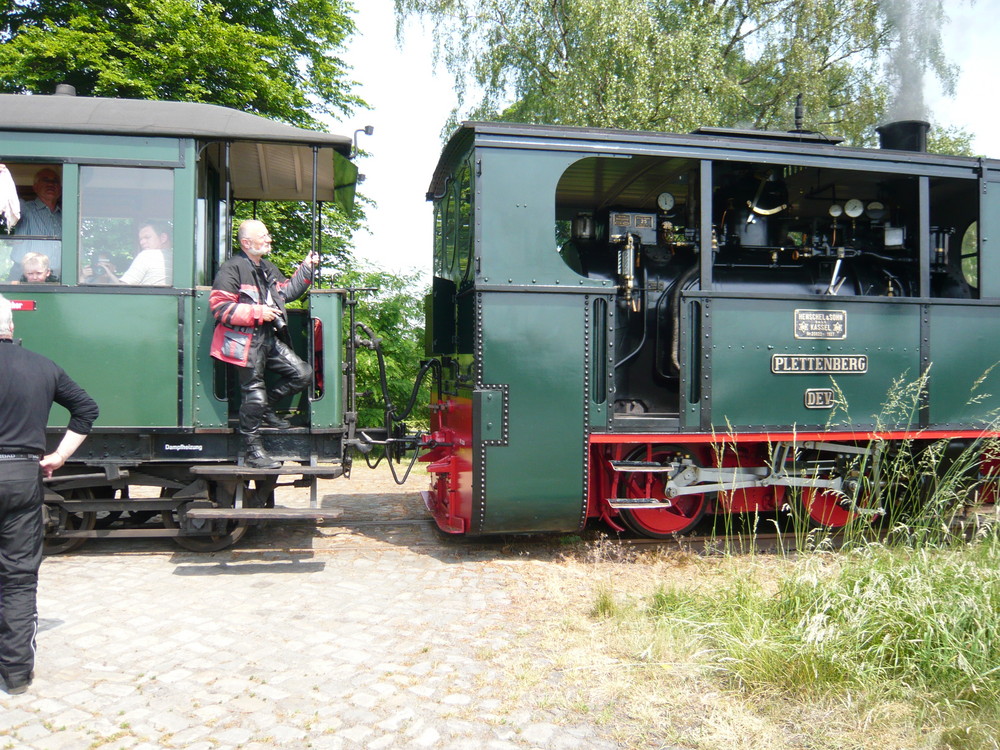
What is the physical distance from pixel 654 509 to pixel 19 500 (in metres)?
4.66

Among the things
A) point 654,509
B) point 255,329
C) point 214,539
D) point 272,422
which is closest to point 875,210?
point 654,509

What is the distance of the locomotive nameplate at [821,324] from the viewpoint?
19.7 ft

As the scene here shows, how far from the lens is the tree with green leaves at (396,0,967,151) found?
13.8 metres

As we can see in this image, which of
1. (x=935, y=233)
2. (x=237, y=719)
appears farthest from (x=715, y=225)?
(x=237, y=719)

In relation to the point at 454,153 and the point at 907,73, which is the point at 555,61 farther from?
the point at 454,153

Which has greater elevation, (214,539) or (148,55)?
(148,55)

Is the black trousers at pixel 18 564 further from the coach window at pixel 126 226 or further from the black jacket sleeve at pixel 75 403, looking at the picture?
the coach window at pixel 126 226

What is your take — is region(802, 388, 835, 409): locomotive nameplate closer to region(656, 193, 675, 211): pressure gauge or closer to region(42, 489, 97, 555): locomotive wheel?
region(656, 193, 675, 211): pressure gauge

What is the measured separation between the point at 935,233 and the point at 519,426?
4703 mm

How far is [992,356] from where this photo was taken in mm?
6422

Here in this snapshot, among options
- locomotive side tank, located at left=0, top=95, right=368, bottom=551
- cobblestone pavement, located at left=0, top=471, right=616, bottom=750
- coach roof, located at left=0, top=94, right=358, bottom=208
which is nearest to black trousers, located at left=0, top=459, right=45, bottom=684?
cobblestone pavement, located at left=0, top=471, right=616, bottom=750

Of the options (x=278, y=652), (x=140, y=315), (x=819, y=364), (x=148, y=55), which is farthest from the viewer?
(x=148, y=55)

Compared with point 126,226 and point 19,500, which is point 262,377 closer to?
point 126,226

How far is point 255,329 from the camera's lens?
5.62 metres
